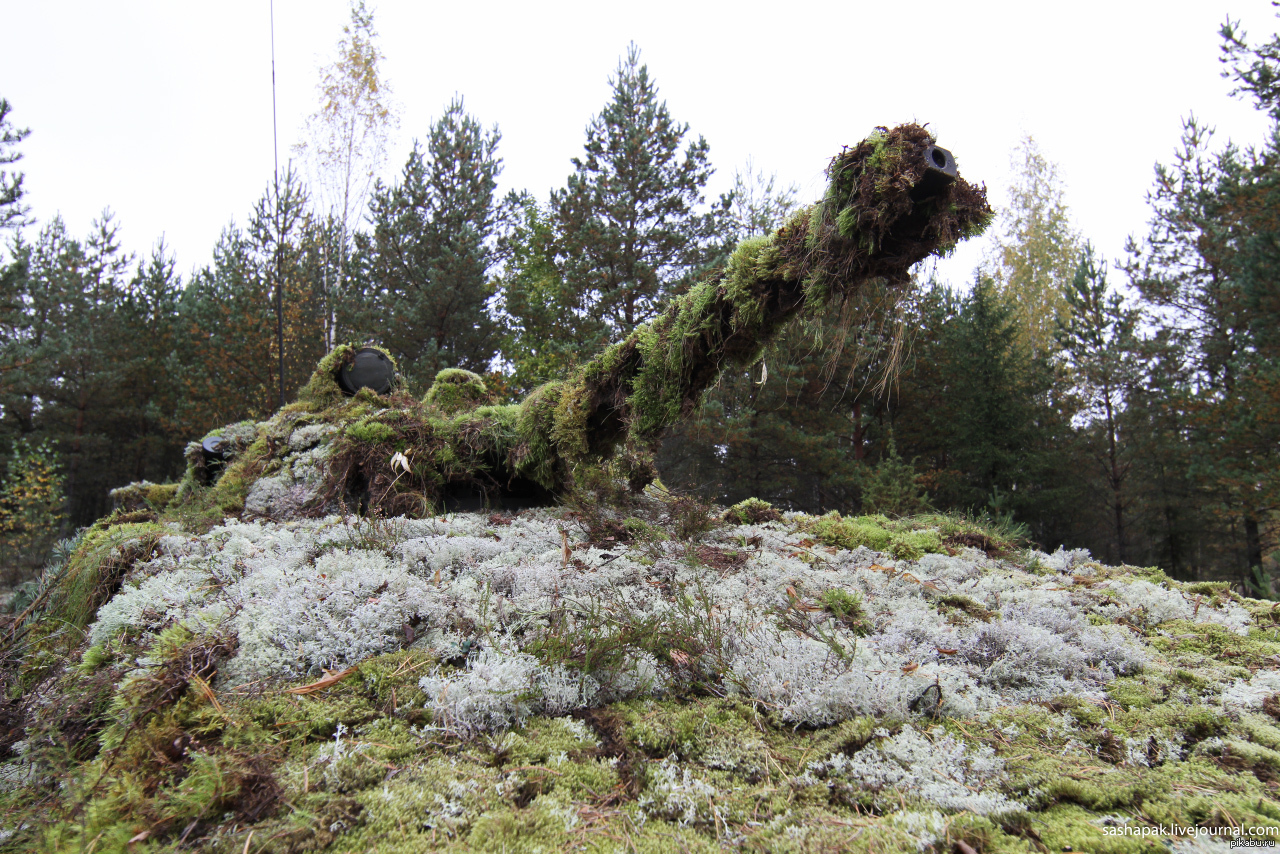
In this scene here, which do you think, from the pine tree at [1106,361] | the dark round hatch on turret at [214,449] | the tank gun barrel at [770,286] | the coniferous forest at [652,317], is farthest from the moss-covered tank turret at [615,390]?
the pine tree at [1106,361]

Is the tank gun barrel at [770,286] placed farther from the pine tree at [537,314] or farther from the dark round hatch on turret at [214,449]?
the pine tree at [537,314]

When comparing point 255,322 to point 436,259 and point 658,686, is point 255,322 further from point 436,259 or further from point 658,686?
point 658,686

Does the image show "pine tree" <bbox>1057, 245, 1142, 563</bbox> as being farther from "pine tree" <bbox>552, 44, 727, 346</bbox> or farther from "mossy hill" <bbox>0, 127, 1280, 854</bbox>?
"mossy hill" <bbox>0, 127, 1280, 854</bbox>

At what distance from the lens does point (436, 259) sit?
15.5m

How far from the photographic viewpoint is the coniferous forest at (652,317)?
13.5 metres

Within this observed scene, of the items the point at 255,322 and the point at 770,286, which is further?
the point at 255,322

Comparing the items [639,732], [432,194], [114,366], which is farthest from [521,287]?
[639,732]

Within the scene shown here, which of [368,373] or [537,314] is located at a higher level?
[537,314]

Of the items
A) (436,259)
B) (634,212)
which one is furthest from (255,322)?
(634,212)

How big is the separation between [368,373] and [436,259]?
8.69m

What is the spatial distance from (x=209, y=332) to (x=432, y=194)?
7395mm

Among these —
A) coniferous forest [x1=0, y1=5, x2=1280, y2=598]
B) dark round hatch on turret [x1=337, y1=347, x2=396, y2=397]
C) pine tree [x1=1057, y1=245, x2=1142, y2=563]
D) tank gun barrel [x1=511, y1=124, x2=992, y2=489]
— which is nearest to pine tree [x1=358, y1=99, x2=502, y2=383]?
coniferous forest [x1=0, y1=5, x2=1280, y2=598]

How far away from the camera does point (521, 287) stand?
16.9 meters

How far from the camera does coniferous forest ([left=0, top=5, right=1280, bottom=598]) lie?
44.3 ft
